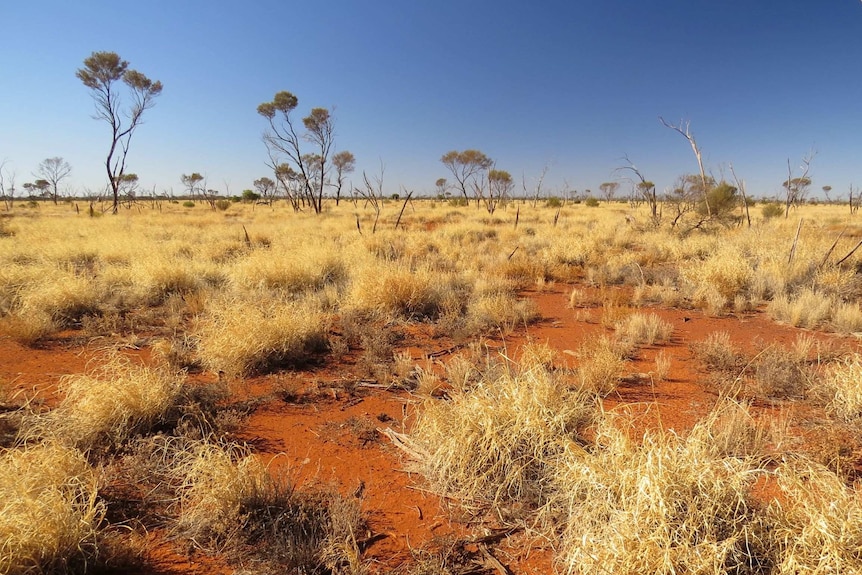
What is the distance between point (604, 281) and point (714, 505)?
25.4ft

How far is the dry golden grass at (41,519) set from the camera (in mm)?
1785

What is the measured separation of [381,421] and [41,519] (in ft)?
7.29

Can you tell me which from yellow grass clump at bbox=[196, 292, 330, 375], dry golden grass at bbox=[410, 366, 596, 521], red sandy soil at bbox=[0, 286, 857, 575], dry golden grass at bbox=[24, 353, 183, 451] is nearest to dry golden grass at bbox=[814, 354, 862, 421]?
red sandy soil at bbox=[0, 286, 857, 575]

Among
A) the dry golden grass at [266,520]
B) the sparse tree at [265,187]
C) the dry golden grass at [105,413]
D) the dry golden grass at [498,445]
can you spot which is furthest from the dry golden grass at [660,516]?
the sparse tree at [265,187]

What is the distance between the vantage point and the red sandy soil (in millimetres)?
2232

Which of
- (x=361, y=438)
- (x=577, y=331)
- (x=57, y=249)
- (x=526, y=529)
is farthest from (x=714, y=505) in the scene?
(x=57, y=249)

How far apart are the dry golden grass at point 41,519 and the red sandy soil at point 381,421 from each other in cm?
36

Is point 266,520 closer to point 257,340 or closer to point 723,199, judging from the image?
point 257,340

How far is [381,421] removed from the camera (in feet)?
11.8

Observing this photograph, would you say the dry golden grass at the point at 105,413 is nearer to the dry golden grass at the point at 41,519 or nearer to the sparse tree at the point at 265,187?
the dry golden grass at the point at 41,519

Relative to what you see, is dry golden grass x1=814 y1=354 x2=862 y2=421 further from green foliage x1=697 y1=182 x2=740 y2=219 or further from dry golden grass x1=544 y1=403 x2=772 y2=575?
green foliage x1=697 y1=182 x2=740 y2=219

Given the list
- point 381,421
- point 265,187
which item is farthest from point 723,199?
point 265,187

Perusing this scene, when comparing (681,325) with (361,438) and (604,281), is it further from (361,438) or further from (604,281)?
(361,438)

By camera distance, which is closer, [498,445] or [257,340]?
[498,445]
